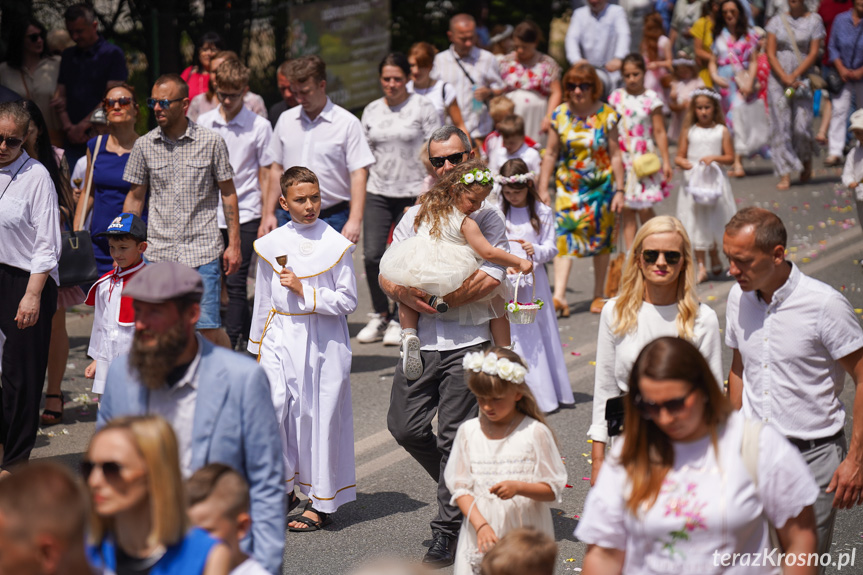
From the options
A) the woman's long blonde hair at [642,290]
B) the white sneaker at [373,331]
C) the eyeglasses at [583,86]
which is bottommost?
the white sneaker at [373,331]

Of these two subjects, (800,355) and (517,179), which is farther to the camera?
(517,179)

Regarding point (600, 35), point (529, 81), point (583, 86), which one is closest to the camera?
point (583, 86)

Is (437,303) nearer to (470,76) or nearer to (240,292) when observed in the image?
(240,292)

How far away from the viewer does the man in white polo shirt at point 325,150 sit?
29.2ft

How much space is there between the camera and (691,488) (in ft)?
10.9

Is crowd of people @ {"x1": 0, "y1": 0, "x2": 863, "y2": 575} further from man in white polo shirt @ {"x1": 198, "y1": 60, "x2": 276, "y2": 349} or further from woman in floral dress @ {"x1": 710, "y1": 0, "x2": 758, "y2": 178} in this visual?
woman in floral dress @ {"x1": 710, "y1": 0, "x2": 758, "y2": 178}

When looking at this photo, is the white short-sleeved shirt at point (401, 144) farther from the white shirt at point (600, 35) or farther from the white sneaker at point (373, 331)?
the white shirt at point (600, 35)

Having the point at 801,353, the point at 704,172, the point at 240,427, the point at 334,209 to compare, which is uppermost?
the point at 240,427

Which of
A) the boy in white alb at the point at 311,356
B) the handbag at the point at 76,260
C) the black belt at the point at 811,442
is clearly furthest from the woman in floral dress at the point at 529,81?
the black belt at the point at 811,442

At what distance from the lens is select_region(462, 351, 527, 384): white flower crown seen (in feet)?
15.0

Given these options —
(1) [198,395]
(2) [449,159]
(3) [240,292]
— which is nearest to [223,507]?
(1) [198,395]

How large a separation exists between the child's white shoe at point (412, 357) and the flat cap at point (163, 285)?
2032 mm

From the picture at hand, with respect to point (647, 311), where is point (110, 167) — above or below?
below

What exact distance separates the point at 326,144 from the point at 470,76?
3916mm
